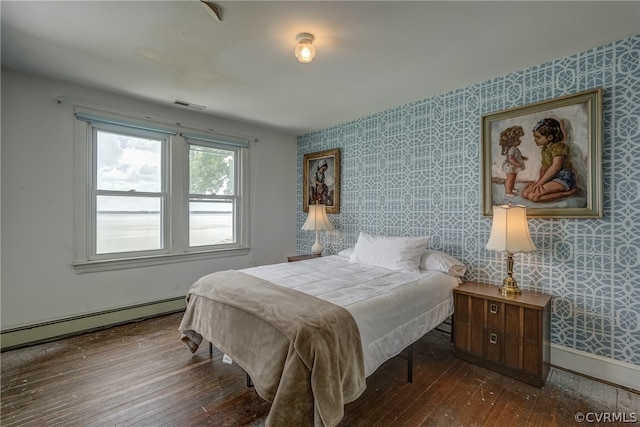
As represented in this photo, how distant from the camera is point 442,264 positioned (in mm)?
2631

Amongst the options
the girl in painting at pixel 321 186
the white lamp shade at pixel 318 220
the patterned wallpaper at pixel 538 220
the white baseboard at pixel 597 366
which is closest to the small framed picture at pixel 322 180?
the girl in painting at pixel 321 186

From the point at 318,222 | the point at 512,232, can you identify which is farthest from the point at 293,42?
the point at 318,222

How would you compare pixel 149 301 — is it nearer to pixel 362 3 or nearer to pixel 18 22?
pixel 18 22

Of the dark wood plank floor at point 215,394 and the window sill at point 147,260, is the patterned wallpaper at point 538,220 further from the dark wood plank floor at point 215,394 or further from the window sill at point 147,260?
the window sill at point 147,260

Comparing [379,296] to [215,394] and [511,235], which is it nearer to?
[511,235]

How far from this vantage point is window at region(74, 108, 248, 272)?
293cm

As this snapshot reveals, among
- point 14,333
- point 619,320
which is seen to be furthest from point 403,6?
point 14,333

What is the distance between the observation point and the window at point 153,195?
115 inches

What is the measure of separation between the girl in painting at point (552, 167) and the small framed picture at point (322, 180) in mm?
2285

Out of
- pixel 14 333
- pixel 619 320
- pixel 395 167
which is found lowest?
pixel 14 333

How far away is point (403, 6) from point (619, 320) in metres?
2.64

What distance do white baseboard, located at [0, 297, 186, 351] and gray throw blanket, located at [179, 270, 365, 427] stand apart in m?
1.70

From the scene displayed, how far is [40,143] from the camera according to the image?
264 cm

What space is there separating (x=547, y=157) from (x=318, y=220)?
2.53 metres
